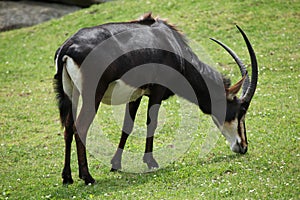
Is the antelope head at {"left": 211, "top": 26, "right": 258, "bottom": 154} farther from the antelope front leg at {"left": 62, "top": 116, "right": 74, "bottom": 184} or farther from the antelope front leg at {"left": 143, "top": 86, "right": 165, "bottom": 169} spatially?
the antelope front leg at {"left": 62, "top": 116, "right": 74, "bottom": 184}

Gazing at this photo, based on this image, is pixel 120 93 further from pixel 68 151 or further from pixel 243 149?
pixel 243 149

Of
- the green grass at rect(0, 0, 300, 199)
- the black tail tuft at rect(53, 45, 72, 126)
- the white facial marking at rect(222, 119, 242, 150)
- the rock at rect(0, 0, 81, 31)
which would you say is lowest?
the rock at rect(0, 0, 81, 31)

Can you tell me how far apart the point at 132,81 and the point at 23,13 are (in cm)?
1271

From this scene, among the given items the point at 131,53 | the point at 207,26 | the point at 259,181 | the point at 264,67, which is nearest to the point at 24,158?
the point at 131,53

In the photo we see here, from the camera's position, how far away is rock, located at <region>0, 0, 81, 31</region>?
19359 millimetres

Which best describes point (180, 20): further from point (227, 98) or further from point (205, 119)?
point (227, 98)

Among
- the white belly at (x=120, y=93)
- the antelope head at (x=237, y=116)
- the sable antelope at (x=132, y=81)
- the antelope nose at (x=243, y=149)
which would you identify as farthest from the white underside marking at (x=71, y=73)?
the antelope nose at (x=243, y=149)

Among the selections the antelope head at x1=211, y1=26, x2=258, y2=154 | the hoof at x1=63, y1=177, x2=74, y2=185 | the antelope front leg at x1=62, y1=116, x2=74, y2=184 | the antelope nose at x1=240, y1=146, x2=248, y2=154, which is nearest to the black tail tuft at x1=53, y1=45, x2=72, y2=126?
the antelope front leg at x1=62, y1=116, x2=74, y2=184

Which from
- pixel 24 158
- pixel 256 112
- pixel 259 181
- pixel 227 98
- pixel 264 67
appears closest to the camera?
pixel 259 181

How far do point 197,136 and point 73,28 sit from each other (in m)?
9.03

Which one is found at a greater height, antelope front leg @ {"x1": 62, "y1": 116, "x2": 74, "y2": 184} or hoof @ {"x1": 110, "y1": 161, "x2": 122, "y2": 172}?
antelope front leg @ {"x1": 62, "y1": 116, "x2": 74, "y2": 184}

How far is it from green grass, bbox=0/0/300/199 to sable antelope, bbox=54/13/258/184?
0.53 metres

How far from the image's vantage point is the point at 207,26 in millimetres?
16016

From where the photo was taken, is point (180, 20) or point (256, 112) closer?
point (256, 112)
